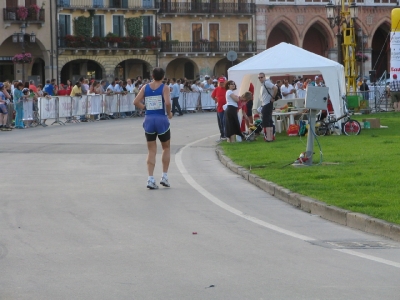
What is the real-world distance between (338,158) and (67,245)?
32.7 feet

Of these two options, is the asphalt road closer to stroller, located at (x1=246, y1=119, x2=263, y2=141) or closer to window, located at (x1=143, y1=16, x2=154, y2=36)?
stroller, located at (x1=246, y1=119, x2=263, y2=141)

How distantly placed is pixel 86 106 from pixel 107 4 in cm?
3202

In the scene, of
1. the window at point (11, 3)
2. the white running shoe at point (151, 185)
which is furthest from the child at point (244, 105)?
the window at point (11, 3)

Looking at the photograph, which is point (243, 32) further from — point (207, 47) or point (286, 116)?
point (286, 116)

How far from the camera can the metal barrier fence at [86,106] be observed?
35938 mm

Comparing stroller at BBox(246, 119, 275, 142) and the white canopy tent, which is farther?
the white canopy tent

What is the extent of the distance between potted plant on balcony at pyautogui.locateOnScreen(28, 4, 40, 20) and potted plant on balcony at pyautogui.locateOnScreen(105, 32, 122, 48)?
6389 mm

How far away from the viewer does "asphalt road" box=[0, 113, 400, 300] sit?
24.9ft

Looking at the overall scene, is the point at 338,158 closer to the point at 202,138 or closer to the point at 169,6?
the point at 202,138

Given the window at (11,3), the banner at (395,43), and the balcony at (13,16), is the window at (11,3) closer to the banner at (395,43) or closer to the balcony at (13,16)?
the balcony at (13,16)

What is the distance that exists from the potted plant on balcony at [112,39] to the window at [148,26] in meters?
2.61

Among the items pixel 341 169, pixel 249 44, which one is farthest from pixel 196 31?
pixel 341 169

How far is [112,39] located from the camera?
7019cm

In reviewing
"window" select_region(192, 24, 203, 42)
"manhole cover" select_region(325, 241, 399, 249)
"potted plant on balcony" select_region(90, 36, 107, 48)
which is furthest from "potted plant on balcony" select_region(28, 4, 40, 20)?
"manhole cover" select_region(325, 241, 399, 249)
